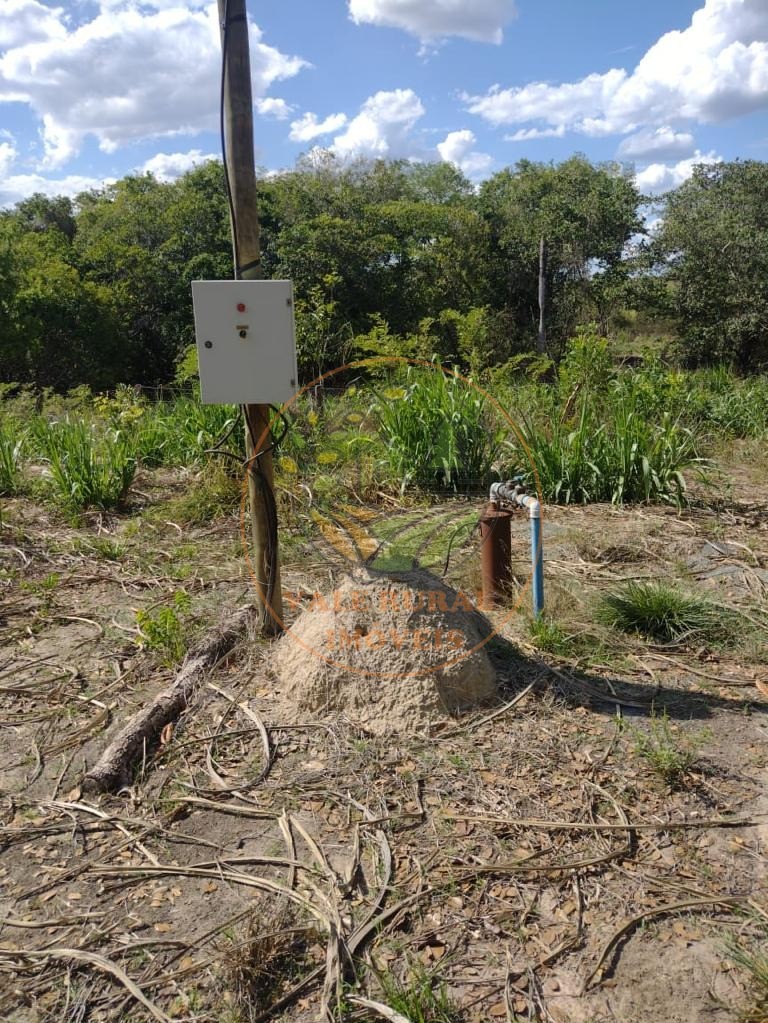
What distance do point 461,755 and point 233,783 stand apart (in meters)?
0.73

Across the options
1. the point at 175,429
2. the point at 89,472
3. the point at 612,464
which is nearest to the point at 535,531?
the point at 612,464

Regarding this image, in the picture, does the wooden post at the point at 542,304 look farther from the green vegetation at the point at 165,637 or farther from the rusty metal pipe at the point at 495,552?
the green vegetation at the point at 165,637

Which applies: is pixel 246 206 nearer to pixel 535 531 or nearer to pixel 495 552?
pixel 535 531

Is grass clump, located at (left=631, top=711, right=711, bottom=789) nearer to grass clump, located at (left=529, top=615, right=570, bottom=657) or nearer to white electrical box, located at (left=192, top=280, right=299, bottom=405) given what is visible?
grass clump, located at (left=529, top=615, right=570, bottom=657)

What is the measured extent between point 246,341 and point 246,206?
52cm

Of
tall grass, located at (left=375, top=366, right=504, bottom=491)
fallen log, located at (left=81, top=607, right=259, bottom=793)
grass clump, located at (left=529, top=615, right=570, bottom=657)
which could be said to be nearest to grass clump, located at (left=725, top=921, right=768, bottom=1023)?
grass clump, located at (left=529, top=615, right=570, bottom=657)

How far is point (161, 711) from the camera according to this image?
2.71 meters

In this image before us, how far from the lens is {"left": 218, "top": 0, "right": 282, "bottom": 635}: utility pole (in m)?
2.66

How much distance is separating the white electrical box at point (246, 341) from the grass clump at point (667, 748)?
1.68 m

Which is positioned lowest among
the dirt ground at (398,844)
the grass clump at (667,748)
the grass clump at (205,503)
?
the dirt ground at (398,844)

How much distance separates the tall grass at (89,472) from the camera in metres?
5.47

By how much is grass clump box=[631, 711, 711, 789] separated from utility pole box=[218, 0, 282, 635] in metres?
1.54

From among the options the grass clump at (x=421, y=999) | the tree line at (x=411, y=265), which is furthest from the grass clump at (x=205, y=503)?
the tree line at (x=411, y=265)

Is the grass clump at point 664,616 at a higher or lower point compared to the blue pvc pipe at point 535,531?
lower
